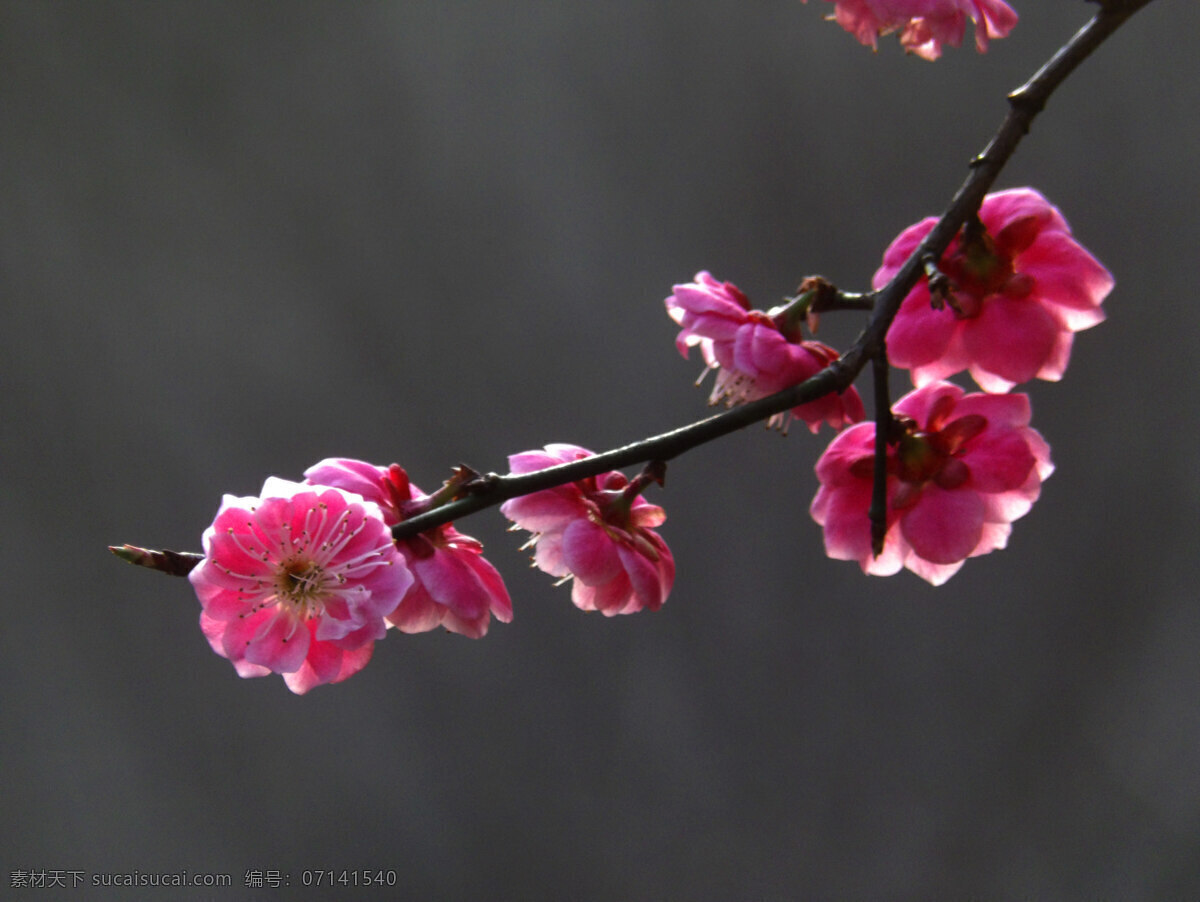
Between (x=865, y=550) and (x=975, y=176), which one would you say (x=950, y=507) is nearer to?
(x=865, y=550)

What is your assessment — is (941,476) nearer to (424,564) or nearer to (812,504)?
(812,504)

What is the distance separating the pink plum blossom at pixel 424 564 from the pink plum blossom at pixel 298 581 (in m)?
0.02

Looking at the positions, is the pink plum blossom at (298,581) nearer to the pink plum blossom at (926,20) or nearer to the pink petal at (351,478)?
the pink petal at (351,478)

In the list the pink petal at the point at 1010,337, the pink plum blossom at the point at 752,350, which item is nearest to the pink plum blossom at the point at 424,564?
the pink plum blossom at the point at 752,350

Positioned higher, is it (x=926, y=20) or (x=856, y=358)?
(x=926, y=20)

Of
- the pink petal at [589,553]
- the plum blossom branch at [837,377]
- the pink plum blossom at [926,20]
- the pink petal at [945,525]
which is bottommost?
the pink petal at [945,525]

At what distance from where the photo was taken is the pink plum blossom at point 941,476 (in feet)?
1.33

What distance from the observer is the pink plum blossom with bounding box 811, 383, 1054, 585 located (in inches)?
15.9

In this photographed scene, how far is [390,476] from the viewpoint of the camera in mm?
410

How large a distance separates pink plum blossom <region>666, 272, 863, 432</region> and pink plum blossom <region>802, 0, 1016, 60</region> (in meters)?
0.13

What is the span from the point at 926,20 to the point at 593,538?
0.88ft

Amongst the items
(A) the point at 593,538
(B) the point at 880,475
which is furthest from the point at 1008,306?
(A) the point at 593,538

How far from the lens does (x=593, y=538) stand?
40cm

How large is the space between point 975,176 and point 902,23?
7 centimetres
